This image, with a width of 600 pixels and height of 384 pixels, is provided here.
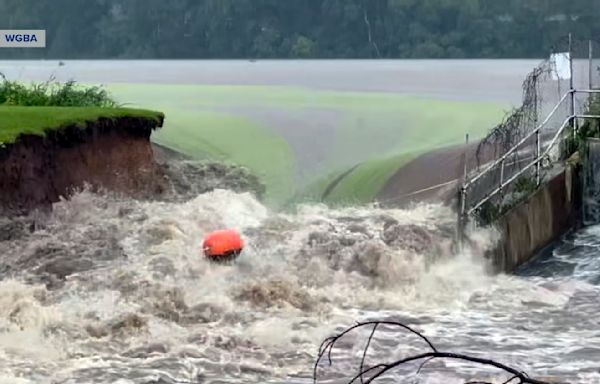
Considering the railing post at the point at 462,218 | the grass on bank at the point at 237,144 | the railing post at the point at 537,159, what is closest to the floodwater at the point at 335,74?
the grass on bank at the point at 237,144

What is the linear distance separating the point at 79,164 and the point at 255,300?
6.73m

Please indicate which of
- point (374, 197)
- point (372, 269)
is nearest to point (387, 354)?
point (372, 269)

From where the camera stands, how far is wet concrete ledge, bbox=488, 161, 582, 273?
46.9 feet

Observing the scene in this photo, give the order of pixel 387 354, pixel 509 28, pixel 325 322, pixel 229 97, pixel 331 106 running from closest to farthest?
1. pixel 387 354
2. pixel 325 322
3. pixel 331 106
4. pixel 229 97
5. pixel 509 28

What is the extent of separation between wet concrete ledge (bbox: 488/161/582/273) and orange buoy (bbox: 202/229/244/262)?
126 inches

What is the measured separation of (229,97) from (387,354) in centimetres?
2841

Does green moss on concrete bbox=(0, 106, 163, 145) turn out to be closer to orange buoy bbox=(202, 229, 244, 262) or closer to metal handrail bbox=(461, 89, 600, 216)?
orange buoy bbox=(202, 229, 244, 262)

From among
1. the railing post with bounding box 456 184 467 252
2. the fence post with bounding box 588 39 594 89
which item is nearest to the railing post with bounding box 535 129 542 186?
the railing post with bounding box 456 184 467 252

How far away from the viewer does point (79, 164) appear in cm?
1764

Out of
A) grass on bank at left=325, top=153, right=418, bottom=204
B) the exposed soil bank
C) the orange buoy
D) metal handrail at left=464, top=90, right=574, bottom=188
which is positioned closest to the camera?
the orange buoy

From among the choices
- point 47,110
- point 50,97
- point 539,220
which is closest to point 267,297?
point 539,220

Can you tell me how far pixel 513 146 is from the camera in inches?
636

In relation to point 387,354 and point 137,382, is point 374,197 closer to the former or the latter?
point 387,354

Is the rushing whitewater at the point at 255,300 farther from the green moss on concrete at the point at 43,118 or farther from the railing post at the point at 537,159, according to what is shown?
the railing post at the point at 537,159
